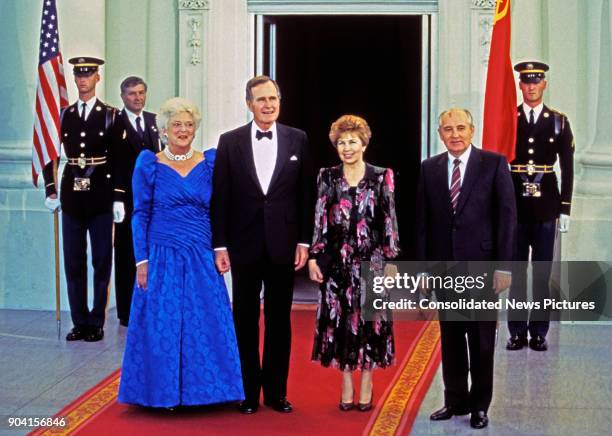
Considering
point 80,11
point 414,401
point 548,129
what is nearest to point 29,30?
point 80,11

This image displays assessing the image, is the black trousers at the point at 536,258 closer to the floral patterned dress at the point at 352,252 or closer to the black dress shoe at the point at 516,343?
the black dress shoe at the point at 516,343

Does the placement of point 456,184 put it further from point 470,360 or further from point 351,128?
point 470,360

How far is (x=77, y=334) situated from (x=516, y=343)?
3.08m

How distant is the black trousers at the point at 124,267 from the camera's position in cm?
896

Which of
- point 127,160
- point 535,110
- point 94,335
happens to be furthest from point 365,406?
point 127,160

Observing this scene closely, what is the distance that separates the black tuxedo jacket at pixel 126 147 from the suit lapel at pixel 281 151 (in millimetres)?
2561

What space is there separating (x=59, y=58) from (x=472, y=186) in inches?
161

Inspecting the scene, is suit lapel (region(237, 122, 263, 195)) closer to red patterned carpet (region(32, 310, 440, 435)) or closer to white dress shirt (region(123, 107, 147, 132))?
red patterned carpet (region(32, 310, 440, 435))

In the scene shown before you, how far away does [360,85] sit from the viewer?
1422 cm

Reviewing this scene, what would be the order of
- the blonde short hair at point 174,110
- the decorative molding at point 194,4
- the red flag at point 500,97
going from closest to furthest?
the blonde short hair at point 174,110 < the red flag at point 500,97 < the decorative molding at point 194,4

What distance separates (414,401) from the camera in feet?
21.6

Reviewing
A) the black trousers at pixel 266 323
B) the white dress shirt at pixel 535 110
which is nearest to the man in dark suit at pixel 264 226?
the black trousers at pixel 266 323

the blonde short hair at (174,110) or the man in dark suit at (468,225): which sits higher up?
the blonde short hair at (174,110)

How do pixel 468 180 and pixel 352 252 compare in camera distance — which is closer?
pixel 468 180
